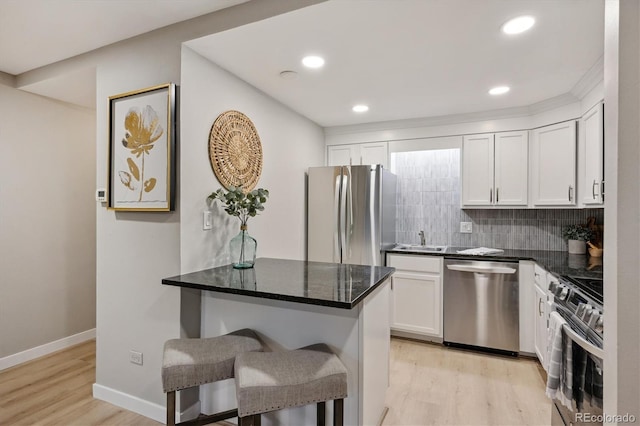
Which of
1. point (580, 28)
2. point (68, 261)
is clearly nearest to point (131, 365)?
point (68, 261)

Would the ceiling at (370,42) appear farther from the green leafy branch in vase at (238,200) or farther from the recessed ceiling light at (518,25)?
the green leafy branch in vase at (238,200)

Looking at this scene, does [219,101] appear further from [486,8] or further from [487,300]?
[487,300]

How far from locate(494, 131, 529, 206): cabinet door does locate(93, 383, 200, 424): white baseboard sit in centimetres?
320

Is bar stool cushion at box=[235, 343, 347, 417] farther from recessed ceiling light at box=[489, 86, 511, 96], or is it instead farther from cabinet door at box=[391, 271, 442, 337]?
recessed ceiling light at box=[489, 86, 511, 96]

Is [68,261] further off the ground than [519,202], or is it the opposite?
[519,202]

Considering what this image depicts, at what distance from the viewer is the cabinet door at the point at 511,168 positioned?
3.18 m

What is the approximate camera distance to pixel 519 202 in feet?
10.5

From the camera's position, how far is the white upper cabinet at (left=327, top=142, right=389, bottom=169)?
379 cm

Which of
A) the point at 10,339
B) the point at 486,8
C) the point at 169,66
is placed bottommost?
the point at 10,339

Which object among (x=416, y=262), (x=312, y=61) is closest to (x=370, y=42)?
(x=312, y=61)

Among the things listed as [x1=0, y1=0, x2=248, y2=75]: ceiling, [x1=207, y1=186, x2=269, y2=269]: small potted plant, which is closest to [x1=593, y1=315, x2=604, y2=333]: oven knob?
[x1=207, y1=186, x2=269, y2=269]: small potted plant

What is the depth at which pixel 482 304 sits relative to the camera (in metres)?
3.03

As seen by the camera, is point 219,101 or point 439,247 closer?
point 219,101

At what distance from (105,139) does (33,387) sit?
1905 millimetres
